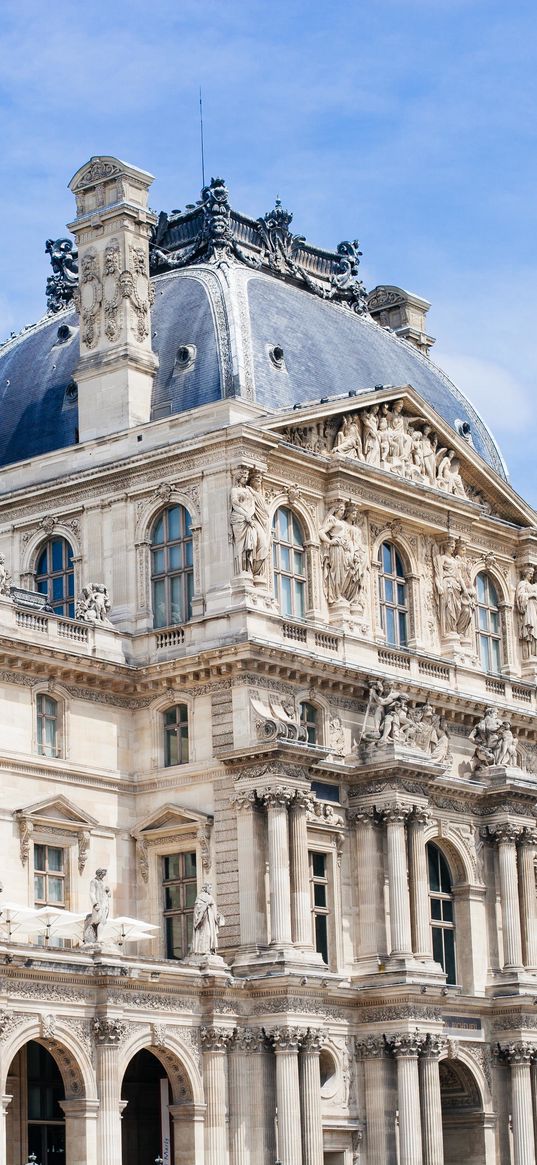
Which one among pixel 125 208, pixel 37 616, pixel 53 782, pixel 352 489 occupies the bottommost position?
pixel 53 782

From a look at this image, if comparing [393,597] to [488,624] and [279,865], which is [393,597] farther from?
[279,865]

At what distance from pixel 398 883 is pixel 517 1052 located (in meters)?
6.65

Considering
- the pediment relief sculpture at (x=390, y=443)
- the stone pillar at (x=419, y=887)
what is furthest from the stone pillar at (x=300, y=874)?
the pediment relief sculpture at (x=390, y=443)

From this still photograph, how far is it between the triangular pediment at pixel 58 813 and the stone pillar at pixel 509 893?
1209 centimetres

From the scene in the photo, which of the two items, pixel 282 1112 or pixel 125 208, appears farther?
pixel 125 208

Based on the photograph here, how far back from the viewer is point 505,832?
201 ft

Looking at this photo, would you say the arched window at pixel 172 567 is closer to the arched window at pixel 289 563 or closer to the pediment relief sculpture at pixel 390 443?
the arched window at pixel 289 563

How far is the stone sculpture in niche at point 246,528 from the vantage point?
56.7 m

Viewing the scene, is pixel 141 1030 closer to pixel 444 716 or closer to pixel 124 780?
pixel 124 780

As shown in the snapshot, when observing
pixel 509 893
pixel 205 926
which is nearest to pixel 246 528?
pixel 205 926

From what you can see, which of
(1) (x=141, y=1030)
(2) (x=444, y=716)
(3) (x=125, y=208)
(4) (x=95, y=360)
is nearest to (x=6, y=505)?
(4) (x=95, y=360)

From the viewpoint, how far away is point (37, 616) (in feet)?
181

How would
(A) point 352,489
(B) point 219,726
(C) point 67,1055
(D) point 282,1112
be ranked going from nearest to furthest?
(C) point 67,1055
(D) point 282,1112
(B) point 219,726
(A) point 352,489

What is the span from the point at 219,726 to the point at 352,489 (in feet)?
28.1
